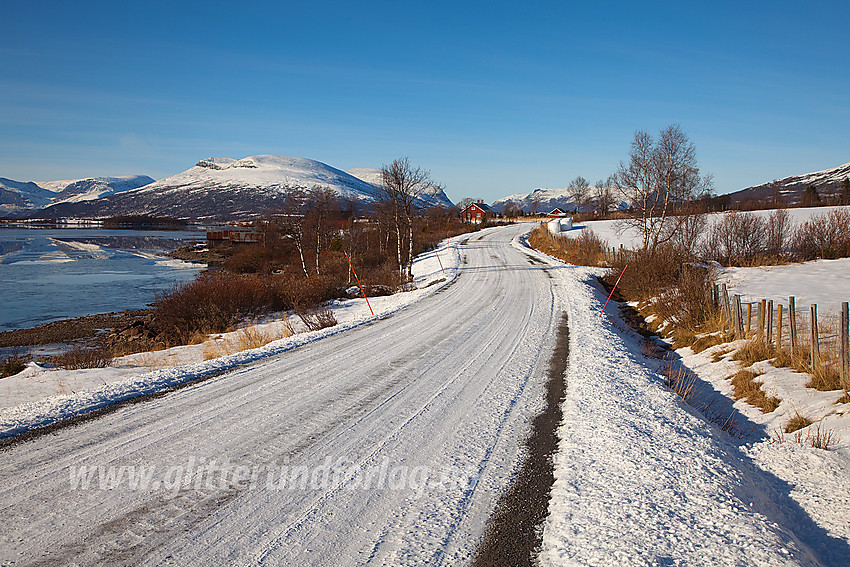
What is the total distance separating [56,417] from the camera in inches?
230

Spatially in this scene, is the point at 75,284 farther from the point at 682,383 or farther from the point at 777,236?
the point at 777,236

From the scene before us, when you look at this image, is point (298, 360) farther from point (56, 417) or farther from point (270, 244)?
point (270, 244)

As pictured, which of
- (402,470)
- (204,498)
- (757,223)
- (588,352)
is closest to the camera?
(204,498)

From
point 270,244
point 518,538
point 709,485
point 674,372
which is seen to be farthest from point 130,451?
point 270,244

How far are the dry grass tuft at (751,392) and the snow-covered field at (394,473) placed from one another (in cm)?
30

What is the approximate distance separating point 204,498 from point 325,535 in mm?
1205

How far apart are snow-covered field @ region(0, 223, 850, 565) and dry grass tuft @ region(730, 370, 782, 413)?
0.30m

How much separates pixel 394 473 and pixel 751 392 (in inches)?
313

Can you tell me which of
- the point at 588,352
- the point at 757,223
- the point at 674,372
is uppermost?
the point at 757,223

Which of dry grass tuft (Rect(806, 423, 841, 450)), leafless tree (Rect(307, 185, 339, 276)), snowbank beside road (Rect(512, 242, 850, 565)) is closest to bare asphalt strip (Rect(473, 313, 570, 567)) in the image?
snowbank beside road (Rect(512, 242, 850, 565))

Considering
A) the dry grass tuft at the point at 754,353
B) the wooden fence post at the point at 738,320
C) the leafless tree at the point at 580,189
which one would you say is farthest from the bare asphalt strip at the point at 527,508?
the leafless tree at the point at 580,189

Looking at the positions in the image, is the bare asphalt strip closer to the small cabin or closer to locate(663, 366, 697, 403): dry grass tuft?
locate(663, 366, 697, 403): dry grass tuft

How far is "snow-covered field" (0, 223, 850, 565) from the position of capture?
11.8ft

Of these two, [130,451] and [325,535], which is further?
[130,451]
